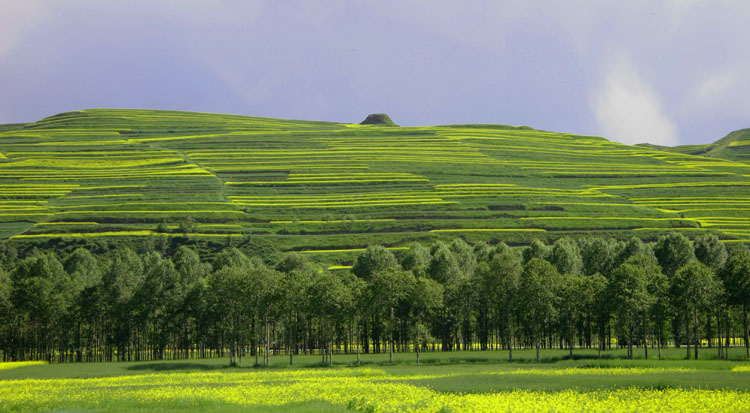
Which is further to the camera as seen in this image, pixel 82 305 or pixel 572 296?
pixel 82 305

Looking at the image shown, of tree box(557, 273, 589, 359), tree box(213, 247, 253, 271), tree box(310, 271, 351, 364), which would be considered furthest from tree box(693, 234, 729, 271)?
tree box(213, 247, 253, 271)

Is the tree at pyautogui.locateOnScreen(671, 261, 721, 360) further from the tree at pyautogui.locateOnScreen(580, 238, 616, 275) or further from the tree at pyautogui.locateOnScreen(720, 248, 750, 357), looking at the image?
the tree at pyautogui.locateOnScreen(580, 238, 616, 275)

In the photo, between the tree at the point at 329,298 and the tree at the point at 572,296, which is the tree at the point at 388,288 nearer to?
the tree at the point at 329,298

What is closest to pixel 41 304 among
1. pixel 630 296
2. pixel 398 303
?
pixel 398 303

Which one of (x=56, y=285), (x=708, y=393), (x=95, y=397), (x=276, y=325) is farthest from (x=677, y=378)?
(x=56, y=285)

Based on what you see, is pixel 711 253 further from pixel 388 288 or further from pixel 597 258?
pixel 388 288

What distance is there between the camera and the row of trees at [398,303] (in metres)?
95.3

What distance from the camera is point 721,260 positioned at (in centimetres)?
14588

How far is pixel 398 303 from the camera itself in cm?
11569

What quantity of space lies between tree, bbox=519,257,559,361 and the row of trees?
0.22m

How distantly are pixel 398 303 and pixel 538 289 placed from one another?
2853 centimetres

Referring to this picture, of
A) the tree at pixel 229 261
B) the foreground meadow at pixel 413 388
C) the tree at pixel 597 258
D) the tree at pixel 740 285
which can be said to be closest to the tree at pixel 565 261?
the tree at pixel 597 258

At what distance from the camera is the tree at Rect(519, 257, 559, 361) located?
322ft

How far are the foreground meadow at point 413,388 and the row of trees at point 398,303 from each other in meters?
12.2
